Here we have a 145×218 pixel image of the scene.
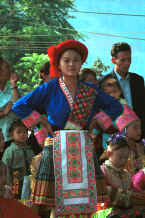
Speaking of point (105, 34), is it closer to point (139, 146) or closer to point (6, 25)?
point (6, 25)

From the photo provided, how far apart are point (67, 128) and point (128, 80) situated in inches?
82.6

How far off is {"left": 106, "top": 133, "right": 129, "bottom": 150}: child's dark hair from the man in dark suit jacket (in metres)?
0.55

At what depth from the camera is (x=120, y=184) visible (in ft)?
17.2

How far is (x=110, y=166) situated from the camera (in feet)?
17.6

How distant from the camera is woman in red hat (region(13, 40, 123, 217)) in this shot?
13.8 feet

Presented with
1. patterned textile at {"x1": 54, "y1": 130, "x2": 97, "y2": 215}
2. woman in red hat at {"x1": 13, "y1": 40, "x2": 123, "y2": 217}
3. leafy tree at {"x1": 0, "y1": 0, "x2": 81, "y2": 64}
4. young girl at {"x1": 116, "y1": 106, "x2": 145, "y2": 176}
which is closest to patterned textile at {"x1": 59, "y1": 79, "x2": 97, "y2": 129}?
woman in red hat at {"x1": 13, "y1": 40, "x2": 123, "y2": 217}

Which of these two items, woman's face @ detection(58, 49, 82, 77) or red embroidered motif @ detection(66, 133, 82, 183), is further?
woman's face @ detection(58, 49, 82, 77)

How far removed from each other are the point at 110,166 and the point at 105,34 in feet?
78.1

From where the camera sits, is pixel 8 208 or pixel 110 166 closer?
pixel 8 208

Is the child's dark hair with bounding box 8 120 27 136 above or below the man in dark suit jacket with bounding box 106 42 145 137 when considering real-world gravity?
below

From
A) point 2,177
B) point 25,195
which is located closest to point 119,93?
point 25,195

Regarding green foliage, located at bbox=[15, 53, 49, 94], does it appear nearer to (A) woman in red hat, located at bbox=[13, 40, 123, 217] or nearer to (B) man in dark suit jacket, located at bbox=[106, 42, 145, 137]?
(B) man in dark suit jacket, located at bbox=[106, 42, 145, 137]

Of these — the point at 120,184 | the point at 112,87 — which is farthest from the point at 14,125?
the point at 120,184

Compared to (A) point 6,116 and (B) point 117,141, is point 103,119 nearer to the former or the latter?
(B) point 117,141
